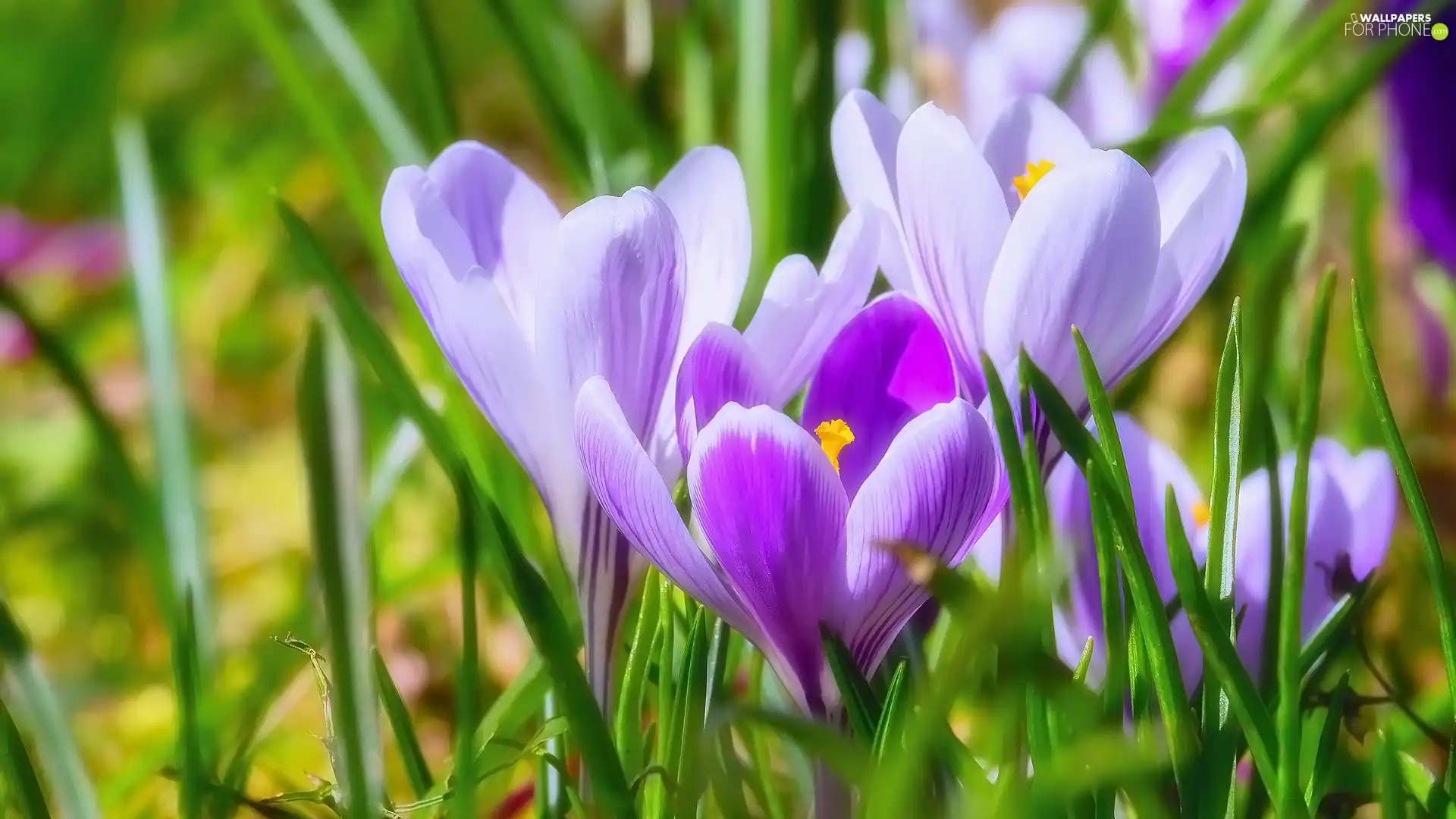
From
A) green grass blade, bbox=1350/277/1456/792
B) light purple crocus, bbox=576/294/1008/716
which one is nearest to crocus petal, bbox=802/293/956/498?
light purple crocus, bbox=576/294/1008/716

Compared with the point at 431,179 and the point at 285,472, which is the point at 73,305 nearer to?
the point at 285,472

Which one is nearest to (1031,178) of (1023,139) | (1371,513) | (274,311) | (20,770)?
(1023,139)

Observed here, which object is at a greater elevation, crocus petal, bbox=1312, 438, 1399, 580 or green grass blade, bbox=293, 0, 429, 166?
green grass blade, bbox=293, 0, 429, 166

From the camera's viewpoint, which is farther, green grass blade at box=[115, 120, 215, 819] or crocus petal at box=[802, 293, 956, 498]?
green grass blade at box=[115, 120, 215, 819]

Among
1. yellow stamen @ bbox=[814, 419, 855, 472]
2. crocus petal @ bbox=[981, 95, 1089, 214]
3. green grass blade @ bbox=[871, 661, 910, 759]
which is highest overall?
crocus petal @ bbox=[981, 95, 1089, 214]

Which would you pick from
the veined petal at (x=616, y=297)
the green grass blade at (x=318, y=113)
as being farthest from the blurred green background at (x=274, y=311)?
the veined petal at (x=616, y=297)

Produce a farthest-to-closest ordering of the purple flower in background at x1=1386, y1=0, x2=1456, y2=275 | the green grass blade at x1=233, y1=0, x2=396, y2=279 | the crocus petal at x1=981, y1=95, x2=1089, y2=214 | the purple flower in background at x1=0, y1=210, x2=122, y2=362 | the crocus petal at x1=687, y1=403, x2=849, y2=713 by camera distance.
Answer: the purple flower in background at x1=0, y1=210, x2=122, y2=362
the purple flower in background at x1=1386, y1=0, x2=1456, y2=275
the green grass blade at x1=233, y1=0, x2=396, y2=279
the crocus petal at x1=981, y1=95, x2=1089, y2=214
the crocus petal at x1=687, y1=403, x2=849, y2=713

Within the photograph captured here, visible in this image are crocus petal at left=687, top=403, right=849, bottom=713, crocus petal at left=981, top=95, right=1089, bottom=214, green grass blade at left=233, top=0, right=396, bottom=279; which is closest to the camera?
crocus petal at left=687, top=403, right=849, bottom=713

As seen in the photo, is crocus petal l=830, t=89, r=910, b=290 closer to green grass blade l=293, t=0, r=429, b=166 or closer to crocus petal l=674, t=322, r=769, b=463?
crocus petal l=674, t=322, r=769, b=463
